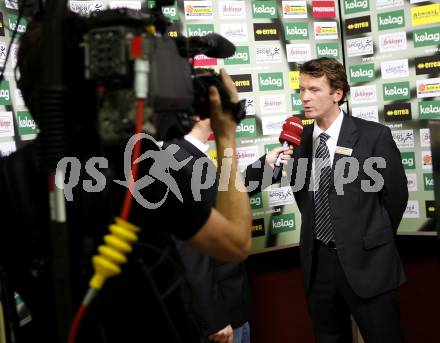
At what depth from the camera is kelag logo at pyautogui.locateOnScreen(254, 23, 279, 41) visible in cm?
307

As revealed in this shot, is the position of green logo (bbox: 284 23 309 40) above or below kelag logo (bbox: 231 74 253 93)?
above

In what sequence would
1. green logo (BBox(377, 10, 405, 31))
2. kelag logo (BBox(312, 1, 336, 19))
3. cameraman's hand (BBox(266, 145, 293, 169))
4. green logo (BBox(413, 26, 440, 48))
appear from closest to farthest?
cameraman's hand (BBox(266, 145, 293, 169)), green logo (BBox(413, 26, 440, 48)), green logo (BBox(377, 10, 405, 31)), kelag logo (BBox(312, 1, 336, 19))

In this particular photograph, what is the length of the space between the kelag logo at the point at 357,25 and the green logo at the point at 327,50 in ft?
0.45

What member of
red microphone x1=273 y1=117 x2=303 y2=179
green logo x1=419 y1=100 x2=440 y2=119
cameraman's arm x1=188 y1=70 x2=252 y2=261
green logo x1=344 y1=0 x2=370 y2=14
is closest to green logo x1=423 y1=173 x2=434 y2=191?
green logo x1=419 y1=100 x2=440 y2=119

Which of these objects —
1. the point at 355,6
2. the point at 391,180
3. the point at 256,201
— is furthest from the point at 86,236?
the point at 355,6

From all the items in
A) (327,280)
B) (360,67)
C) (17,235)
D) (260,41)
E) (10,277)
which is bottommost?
(327,280)

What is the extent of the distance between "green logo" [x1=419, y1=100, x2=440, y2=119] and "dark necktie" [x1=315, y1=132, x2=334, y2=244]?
915mm

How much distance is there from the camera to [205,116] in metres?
1.13

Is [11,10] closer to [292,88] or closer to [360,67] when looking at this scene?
[292,88]

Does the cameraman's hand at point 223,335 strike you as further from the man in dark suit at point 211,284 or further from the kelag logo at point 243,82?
the kelag logo at point 243,82

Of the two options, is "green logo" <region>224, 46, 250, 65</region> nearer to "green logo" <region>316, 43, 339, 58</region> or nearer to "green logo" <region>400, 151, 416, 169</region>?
"green logo" <region>316, 43, 339, 58</region>

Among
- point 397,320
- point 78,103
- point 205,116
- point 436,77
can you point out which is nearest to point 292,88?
point 436,77

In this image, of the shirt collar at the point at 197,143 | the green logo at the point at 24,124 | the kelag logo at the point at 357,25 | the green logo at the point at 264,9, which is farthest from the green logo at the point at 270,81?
the green logo at the point at 24,124

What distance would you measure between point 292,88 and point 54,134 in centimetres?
248
